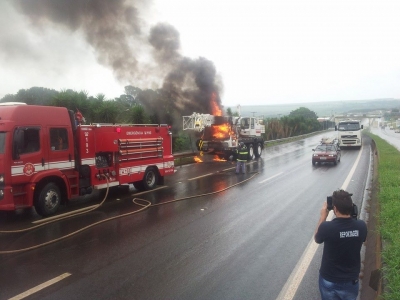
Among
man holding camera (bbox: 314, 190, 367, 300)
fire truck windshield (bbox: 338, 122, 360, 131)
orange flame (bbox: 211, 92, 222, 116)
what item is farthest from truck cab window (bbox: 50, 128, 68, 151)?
fire truck windshield (bbox: 338, 122, 360, 131)

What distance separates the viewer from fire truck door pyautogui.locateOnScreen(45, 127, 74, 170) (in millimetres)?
8836

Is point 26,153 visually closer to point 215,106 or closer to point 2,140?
point 2,140

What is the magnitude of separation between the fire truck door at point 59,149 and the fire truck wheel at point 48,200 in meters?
0.50

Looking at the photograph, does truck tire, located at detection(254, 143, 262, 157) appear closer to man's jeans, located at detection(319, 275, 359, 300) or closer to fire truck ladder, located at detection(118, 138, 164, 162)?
fire truck ladder, located at detection(118, 138, 164, 162)

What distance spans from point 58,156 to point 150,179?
4.03 metres

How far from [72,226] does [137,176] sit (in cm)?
404

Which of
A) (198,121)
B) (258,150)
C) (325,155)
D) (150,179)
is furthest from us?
(258,150)

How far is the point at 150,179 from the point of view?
1255cm

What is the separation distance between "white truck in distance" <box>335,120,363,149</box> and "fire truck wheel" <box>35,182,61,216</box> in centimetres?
2611

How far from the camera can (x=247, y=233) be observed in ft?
24.2

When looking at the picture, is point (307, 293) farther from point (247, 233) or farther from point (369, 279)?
point (247, 233)

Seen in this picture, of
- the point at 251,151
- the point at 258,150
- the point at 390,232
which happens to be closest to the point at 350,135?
the point at 258,150

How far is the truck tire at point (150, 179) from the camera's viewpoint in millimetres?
12159

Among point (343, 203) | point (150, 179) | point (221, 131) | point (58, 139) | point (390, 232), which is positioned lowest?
point (390, 232)
